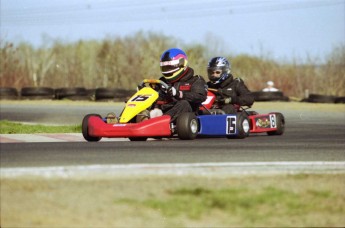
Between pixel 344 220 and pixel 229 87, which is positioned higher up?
pixel 229 87

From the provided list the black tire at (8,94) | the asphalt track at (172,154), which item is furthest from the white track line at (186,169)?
the black tire at (8,94)

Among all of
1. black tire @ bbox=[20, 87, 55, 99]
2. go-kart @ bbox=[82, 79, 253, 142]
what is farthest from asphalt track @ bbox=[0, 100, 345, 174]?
black tire @ bbox=[20, 87, 55, 99]

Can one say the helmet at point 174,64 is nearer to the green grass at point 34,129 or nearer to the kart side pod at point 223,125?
the kart side pod at point 223,125

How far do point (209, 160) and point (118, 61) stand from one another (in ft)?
117

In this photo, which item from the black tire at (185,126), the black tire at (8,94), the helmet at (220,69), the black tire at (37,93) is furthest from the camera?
the black tire at (8,94)

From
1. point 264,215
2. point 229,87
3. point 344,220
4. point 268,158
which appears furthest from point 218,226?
point 229,87

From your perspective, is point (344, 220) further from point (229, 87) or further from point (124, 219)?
point (229, 87)

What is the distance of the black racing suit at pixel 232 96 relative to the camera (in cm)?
1345

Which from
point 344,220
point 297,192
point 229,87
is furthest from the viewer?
point 229,87

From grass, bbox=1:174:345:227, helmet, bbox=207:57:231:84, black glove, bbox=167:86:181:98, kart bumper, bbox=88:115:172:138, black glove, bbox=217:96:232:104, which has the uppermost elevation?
helmet, bbox=207:57:231:84

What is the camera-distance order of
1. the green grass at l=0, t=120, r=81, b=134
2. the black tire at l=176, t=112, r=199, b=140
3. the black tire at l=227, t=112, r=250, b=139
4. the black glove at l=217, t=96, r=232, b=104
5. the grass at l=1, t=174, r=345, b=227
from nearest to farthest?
the grass at l=1, t=174, r=345, b=227 < the black tire at l=176, t=112, r=199, b=140 < the black tire at l=227, t=112, r=250, b=139 < the black glove at l=217, t=96, r=232, b=104 < the green grass at l=0, t=120, r=81, b=134

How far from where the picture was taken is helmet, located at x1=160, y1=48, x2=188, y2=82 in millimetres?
12523

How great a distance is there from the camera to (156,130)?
11500mm

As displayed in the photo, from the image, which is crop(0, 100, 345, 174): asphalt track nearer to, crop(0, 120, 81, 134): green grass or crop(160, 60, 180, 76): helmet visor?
crop(160, 60, 180, 76): helmet visor
